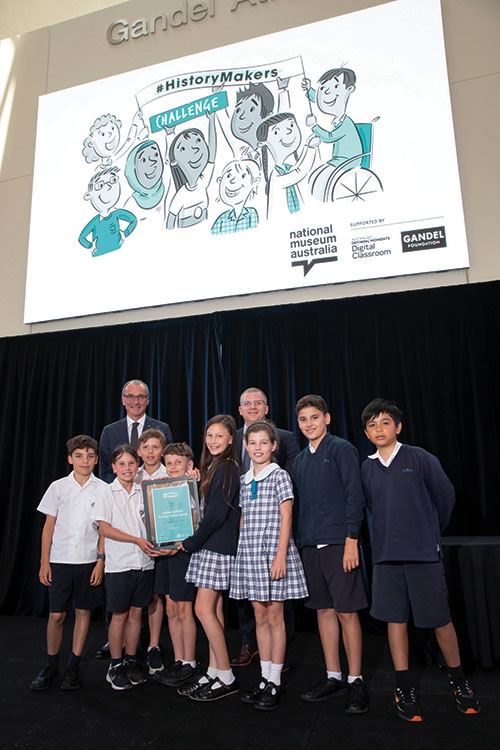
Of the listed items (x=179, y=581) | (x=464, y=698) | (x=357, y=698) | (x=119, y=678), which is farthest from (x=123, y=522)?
(x=464, y=698)

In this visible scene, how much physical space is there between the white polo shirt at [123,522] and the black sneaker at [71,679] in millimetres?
479

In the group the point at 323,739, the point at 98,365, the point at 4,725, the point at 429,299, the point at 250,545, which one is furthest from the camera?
the point at 98,365

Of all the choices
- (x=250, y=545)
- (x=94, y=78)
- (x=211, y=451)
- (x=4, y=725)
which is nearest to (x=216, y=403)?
(x=211, y=451)

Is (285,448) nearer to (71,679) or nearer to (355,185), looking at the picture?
(71,679)

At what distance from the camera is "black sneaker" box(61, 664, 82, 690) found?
2.51m

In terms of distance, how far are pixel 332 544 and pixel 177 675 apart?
3.26 ft

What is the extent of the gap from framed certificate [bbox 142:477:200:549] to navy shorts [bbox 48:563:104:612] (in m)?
0.41

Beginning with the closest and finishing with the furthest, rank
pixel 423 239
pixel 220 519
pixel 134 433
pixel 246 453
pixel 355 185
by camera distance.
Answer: pixel 220 519, pixel 246 453, pixel 134 433, pixel 423 239, pixel 355 185

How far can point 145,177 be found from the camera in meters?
4.72

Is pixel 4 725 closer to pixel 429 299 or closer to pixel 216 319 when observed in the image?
pixel 216 319

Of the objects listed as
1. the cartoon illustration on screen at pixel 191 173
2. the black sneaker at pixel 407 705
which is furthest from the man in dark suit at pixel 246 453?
the cartoon illustration on screen at pixel 191 173

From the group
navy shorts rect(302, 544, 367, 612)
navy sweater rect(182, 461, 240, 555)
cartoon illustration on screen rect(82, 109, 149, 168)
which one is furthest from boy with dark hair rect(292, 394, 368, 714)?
cartoon illustration on screen rect(82, 109, 149, 168)

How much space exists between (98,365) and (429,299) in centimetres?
283

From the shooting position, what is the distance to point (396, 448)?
2.40 meters
